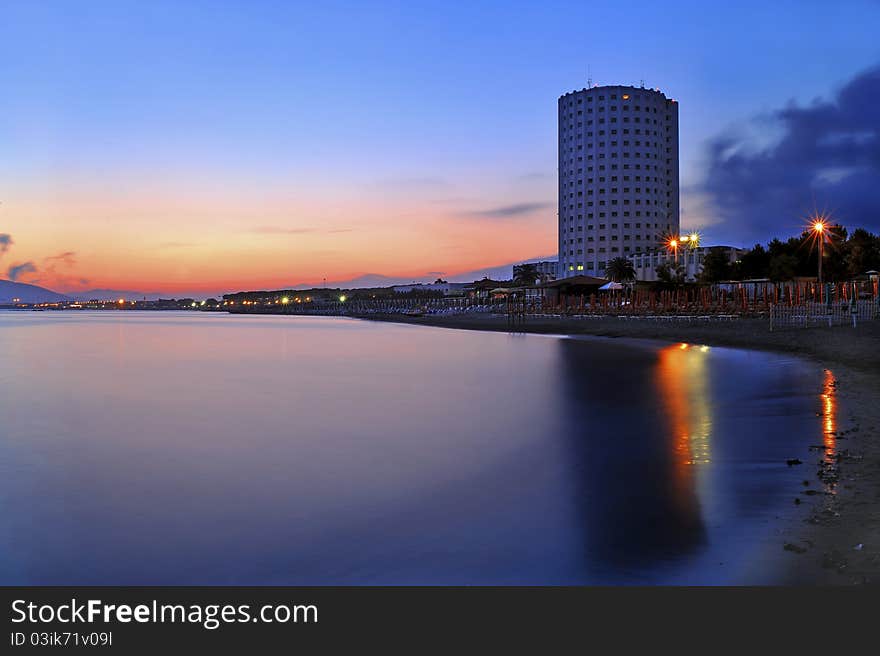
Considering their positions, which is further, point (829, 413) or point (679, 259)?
point (679, 259)

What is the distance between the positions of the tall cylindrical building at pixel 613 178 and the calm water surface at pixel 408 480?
131m

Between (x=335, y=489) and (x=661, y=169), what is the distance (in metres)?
156

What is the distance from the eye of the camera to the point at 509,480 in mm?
8500

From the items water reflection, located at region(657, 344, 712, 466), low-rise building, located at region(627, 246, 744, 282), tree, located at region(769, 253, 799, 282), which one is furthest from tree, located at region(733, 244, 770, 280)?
water reflection, located at region(657, 344, 712, 466)

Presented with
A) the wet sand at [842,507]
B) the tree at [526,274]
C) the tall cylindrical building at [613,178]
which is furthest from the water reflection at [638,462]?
the tall cylindrical building at [613,178]

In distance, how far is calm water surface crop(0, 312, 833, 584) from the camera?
547 cm

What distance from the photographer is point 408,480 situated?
8617 mm

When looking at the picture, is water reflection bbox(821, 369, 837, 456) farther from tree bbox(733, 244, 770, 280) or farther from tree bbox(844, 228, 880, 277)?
tree bbox(733, 244, 770, 280)

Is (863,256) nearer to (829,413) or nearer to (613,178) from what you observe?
(829,413)

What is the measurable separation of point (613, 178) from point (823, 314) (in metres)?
123

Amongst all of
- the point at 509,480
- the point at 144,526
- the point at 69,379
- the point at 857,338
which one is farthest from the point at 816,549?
the point at 69,379

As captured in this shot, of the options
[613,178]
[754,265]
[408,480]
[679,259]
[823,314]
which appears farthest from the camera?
[613,178]

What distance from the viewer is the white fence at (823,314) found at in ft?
89.1

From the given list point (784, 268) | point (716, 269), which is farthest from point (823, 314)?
point (716, 269)
